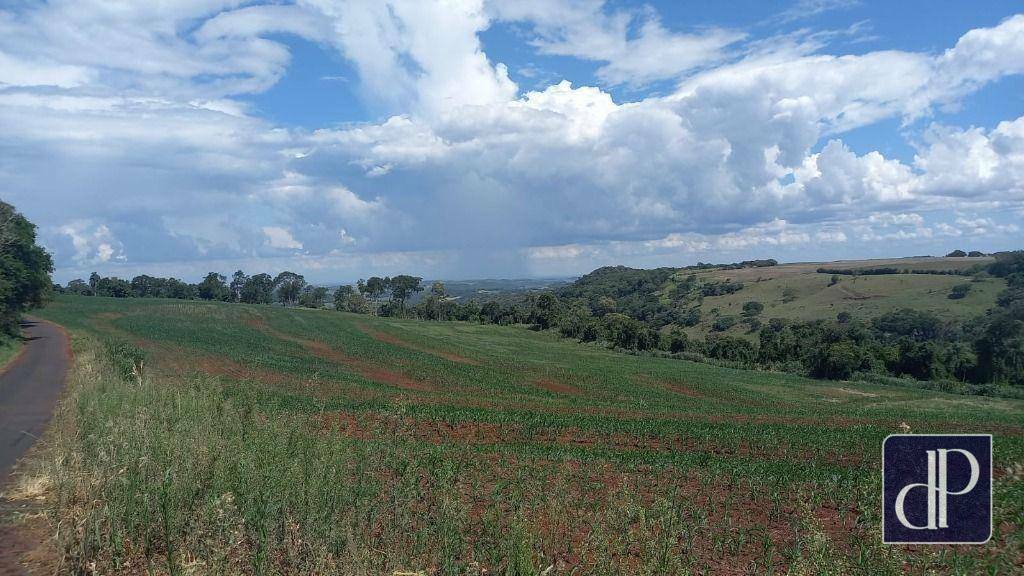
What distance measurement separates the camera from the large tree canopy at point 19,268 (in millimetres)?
37469

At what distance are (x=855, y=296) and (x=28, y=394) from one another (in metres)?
114

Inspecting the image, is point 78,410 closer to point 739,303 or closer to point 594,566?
point 594,566

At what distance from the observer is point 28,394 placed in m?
18.5

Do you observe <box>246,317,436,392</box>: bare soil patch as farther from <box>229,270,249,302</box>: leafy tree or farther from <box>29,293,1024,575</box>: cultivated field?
<box>229,270,249,302</box>: leafy tree

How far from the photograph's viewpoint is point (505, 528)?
8242 millimetres

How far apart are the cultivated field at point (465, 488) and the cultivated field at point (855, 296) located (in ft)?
237

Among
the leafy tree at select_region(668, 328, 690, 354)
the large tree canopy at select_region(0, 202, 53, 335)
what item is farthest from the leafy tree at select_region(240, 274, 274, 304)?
the leafy tree at select_region(668, 328, 690, 354)

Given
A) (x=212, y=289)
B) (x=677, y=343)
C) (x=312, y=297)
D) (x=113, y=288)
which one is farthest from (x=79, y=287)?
(x=677, y=343)

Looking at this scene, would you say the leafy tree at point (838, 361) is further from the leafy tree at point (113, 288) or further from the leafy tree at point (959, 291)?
the leafy tree at point (113, 288)

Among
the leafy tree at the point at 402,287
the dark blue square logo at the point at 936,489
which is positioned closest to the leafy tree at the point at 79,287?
the leafy tree at the point at 402,287

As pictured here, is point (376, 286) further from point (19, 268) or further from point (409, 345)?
point (19, 268)

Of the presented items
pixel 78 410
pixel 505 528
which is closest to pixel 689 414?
pixel 505 528

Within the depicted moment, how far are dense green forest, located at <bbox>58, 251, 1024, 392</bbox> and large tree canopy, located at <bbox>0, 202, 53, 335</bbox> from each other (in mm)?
59274

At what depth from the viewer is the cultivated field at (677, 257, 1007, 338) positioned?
85.7 m
